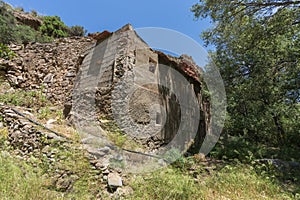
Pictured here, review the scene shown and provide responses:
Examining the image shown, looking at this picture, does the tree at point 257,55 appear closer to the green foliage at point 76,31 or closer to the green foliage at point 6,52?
the green foliage at point 6,52

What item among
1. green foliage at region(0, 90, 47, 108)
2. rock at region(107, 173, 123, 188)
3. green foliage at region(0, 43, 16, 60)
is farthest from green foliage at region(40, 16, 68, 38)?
rock at region(107, 173, 123, 188)

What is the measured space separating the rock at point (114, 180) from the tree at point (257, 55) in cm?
499

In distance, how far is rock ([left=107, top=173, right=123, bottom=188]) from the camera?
2.73m

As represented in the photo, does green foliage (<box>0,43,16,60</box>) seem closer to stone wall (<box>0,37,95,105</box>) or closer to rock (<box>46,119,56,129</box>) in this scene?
rock (<box>46,119,56,129</box>)

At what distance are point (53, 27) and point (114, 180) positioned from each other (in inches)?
553

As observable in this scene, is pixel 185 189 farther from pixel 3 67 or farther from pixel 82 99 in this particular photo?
pixel 3 67

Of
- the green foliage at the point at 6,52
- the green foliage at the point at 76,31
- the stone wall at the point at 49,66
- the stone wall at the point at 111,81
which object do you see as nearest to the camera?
the green foliage at the point at 6,52

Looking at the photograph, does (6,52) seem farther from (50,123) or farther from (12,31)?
(12,31)

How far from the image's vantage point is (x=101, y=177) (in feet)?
9.47

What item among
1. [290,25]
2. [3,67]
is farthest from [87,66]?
[290,25]

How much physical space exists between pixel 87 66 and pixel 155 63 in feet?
7.21

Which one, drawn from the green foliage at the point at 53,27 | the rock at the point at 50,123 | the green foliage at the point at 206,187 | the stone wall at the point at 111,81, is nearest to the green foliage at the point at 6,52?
the green foliage at the point at 206,187

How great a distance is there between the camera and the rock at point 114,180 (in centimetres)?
273

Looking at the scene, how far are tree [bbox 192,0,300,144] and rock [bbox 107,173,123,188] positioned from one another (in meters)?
4.99
